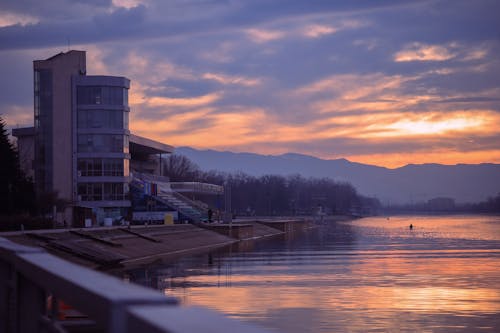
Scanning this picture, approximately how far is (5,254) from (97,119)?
68.3 meters

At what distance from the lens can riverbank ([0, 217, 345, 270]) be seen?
38.1m

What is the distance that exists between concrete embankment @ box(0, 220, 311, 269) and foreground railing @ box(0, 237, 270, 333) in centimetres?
3003

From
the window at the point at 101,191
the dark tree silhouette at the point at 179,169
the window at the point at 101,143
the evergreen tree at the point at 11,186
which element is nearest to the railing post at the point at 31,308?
the evergreen tree at the point at 11,186

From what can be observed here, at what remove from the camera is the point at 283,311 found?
2231cm

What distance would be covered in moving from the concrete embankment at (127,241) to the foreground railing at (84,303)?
3003 centimetres

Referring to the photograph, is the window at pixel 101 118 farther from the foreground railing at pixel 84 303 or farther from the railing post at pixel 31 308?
the railing post at pixel 31 308

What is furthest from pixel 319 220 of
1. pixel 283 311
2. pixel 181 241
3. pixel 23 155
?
pixel 283 311

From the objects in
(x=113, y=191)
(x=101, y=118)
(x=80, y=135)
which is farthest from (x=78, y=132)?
(x=113, y=191)

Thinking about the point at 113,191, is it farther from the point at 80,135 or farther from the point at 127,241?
the point at 127,241

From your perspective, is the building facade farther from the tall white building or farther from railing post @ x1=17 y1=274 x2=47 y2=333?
railing post @ x1=17 y1=274 x2=47 y2=333

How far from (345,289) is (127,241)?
24.6 metres

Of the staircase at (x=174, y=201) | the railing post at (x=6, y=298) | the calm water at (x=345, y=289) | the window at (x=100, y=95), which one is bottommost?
the calm water at (x=345, y=289)

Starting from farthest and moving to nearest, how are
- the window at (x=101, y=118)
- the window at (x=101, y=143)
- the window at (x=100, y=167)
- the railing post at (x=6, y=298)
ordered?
the window at (x=100, y=167) < the window at (x=101, y=143) < the window at (x=101, y=118) < the railing post at (x=6, y=298)

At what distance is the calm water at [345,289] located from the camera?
20.5 metres
